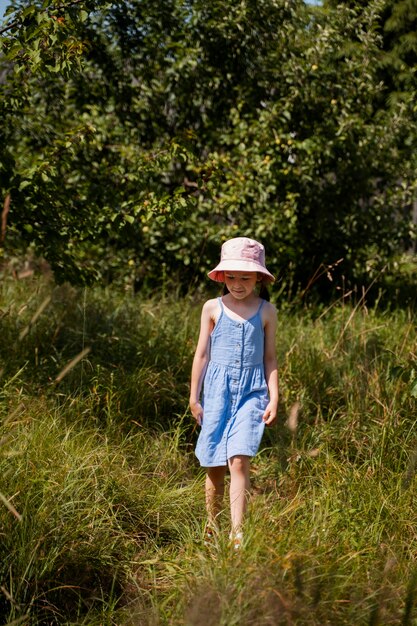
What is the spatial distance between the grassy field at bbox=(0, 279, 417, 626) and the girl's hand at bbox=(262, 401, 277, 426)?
0.12 meters

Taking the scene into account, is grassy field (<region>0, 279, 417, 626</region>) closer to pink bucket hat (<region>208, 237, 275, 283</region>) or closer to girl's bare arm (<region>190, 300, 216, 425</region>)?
girl's bare arm (<region>190, 300, 216, 425</region>)

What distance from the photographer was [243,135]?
6.86 metres

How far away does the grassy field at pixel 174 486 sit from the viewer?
2.71 m

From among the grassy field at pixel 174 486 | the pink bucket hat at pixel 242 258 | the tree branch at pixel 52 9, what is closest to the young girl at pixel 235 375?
the pink bucket hat at pixel 242 258

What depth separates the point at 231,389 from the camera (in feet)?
11.8

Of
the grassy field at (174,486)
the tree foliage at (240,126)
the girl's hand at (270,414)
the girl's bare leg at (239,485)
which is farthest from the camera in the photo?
the tree foliage at (240,126)

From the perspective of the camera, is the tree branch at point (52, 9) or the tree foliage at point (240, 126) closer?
the tree branch at point (52, 9)

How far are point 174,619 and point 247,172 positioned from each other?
15.1 feet

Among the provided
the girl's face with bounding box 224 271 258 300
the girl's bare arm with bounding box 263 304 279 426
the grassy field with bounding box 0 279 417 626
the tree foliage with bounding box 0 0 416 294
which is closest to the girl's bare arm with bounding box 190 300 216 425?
the girl's face with bounding box 224 271 258 300

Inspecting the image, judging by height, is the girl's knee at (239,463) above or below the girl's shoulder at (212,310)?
below

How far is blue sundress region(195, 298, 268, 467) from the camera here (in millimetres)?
3545

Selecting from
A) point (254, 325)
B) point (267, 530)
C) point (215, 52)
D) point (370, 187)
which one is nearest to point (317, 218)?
point (370, 187)

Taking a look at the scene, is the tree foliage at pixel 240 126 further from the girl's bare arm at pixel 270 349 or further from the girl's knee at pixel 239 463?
the girl's knee at pixel 239 463

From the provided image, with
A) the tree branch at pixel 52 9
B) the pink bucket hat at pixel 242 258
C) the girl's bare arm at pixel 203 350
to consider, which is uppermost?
the tree branch at pixel 52 9
